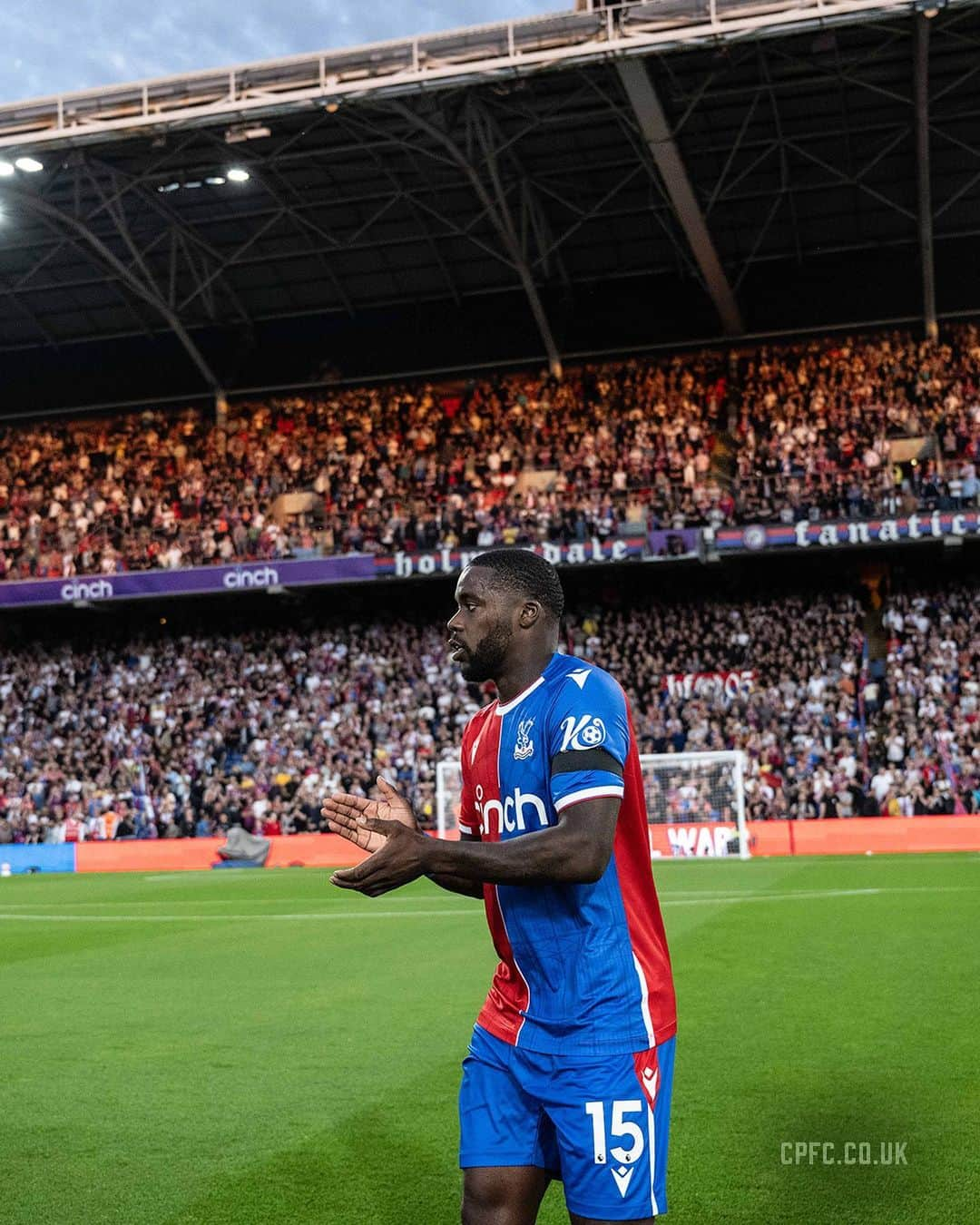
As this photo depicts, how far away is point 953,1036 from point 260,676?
32.2 meters

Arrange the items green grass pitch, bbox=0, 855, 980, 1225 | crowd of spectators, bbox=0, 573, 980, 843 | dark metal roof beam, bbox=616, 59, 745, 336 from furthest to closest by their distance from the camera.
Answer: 1. crowd of spectators, bbox=0, 573, 980, 843
2. dark metal roof beam, bbox=616, 59, 745, 336
3. green grass pitch, bbox=0, 855, 980, 1225

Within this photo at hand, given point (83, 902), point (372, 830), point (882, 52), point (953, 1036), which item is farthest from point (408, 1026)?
point (882, 52)

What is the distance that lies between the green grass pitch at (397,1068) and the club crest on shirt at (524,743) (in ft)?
8.57

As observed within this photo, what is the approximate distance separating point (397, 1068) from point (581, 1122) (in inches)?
200

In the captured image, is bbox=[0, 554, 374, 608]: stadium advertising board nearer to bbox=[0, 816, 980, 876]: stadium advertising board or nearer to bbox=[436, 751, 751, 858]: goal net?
bbox=[0, 816, 980, 876]: stadium advertising board

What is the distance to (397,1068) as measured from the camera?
828 cm

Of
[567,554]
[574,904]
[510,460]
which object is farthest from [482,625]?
[510,460]

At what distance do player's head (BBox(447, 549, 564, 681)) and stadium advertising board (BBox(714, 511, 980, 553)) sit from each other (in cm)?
3137

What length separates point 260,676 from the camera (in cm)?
3950

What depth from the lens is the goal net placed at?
92.9 feet

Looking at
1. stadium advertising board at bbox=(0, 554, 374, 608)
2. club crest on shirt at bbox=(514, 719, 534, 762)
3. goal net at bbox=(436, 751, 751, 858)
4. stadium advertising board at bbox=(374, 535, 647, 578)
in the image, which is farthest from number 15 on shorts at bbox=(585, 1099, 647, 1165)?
stadium advertising board at bbox=(0, 554, 374, 608)

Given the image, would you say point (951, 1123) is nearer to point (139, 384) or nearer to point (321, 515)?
point (321, 515)

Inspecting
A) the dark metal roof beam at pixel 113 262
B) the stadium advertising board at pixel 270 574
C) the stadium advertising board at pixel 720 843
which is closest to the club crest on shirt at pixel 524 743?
the stadium advertising board at pixel 720 843

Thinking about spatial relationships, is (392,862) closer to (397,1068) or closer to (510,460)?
(397,1068)
